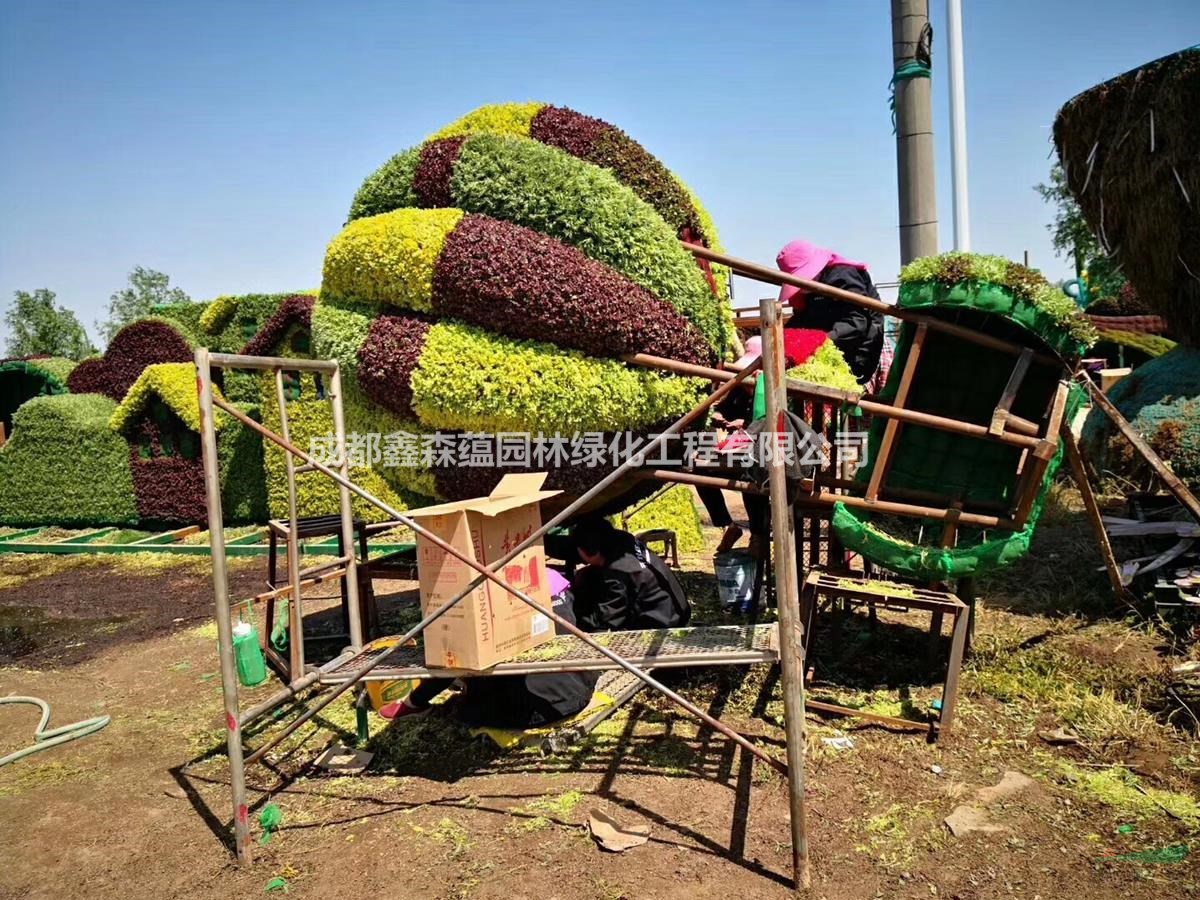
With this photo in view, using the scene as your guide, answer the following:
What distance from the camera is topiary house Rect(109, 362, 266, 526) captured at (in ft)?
47.0

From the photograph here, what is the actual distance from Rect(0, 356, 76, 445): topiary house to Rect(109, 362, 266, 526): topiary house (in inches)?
226

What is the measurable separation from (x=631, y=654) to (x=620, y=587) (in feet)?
4.25

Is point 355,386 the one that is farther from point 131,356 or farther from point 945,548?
point 131,356

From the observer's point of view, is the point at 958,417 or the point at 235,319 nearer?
the point at 958,417

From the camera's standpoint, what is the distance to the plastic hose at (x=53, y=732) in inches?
209

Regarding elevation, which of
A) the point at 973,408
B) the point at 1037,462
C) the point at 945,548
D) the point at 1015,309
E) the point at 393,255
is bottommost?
the point at 945,548

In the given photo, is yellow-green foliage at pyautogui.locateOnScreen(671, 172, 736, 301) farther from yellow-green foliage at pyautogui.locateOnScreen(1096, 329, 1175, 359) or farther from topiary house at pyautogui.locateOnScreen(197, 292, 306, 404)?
yellow-green foliage at pyautogui.locateOnScreen(1096, 329, 1175, 359)

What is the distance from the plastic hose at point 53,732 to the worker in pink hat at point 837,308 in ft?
19.7

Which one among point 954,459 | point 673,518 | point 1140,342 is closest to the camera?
→ point 954,459

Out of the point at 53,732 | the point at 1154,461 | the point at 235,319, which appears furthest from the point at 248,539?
the point at 1154,461

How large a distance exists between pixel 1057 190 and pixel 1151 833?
37.4 metres

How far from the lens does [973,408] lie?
18.4 ft

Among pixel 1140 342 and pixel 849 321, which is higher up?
pixel 1140 342

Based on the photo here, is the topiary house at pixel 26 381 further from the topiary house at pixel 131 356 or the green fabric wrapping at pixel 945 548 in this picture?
the green fabric wrapping at pixel 945 548
